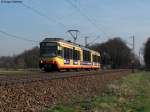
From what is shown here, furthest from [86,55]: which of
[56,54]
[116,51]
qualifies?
[116,51]

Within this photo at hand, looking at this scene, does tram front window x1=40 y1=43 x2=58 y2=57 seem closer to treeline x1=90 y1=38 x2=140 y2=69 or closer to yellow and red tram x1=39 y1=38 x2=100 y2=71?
yellow and red tram x1=39 y1=38 x2=100 y2=71

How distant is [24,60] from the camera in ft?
458

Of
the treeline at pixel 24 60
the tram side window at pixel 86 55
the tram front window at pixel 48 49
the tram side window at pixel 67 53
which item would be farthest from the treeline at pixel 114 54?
the tram front window at pixel 48 49

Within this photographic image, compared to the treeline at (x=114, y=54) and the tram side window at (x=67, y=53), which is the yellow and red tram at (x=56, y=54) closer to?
the tram side window at (x=67, y=53)

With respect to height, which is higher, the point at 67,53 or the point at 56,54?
the point at 67,53

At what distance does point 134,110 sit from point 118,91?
794 cm

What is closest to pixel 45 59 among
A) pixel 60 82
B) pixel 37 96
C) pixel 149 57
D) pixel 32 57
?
pixel 60 82

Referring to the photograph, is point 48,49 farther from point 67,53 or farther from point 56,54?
point 67,53

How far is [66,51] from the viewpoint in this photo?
156 feet

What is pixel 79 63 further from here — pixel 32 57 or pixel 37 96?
pixel 32 57

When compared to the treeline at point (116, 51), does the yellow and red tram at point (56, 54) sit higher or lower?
lower

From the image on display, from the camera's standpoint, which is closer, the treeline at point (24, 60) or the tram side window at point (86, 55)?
the tram side window at point (86, 55)

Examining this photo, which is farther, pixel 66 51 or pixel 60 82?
pixel 66 51

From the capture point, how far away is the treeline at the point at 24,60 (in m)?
127
